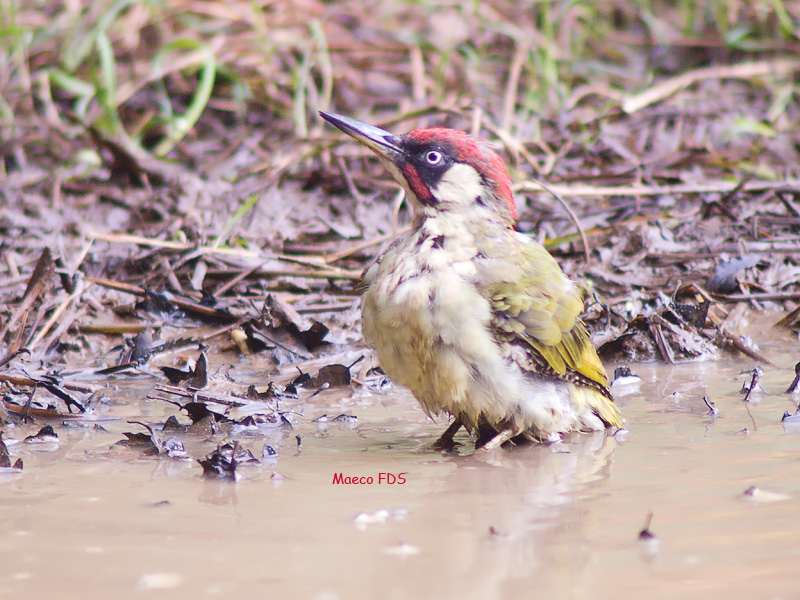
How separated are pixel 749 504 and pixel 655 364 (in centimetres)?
205

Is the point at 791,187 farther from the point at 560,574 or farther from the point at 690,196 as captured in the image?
the point at 560,574

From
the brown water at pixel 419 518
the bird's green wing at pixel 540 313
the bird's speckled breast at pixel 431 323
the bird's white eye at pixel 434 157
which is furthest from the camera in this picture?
the bird's white eye at pixel 434 157

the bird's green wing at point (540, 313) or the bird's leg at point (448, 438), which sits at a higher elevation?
the bird's green wing at point (540, 313)

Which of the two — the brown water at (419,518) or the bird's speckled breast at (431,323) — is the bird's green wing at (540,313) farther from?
the brown water at (419,518)

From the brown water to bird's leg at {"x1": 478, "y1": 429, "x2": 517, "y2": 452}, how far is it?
0.05 metres

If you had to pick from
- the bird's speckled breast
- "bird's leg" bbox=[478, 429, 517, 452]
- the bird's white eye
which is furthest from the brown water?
the bird's white eye

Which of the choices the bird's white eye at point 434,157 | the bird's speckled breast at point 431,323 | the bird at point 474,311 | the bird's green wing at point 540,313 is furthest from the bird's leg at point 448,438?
the bird's white eye at point 434,157

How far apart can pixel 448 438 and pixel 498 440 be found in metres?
0.20

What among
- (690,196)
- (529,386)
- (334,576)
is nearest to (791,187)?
(690,196)

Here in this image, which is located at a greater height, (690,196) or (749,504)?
(690,196)

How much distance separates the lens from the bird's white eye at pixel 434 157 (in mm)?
3410

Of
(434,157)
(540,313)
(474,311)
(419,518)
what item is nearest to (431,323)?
(474,311)

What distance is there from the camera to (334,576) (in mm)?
1891

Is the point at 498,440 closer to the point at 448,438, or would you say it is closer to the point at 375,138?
the point at 448,438
